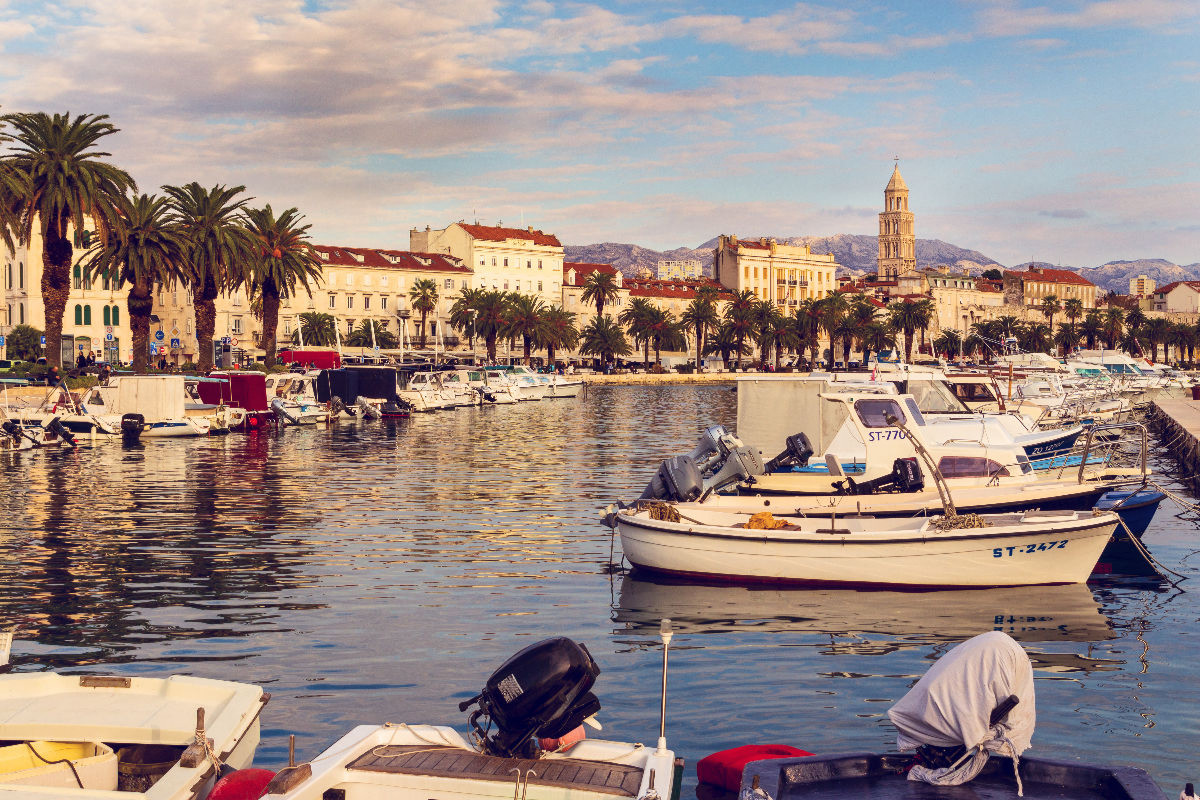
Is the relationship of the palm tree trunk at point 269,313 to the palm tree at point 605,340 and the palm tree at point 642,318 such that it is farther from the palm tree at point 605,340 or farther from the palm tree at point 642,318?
the palm tree at point 642,318

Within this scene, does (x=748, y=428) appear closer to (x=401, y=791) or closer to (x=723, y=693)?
(x=723, y=693)

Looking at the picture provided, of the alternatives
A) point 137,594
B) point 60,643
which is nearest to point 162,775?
point 60,643

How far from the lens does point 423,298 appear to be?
5709 inches

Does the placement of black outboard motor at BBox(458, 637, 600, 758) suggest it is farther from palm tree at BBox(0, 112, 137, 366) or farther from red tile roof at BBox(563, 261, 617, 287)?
red tile roof at BBox(563, 261, 617, 287)

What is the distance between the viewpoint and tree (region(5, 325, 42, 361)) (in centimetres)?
9100

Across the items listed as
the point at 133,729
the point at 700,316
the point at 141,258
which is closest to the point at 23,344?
the point at 141,258

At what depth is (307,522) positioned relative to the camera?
90.0 ft

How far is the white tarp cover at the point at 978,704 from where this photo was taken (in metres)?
8.76

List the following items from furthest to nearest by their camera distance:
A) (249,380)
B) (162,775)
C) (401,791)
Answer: (249,380)
(162,775)
(401,791)

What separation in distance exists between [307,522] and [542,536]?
19.0 feet

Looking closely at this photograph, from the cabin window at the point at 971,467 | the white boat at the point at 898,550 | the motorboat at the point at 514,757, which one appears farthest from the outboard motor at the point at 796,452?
the motorboat at the point at 514,757

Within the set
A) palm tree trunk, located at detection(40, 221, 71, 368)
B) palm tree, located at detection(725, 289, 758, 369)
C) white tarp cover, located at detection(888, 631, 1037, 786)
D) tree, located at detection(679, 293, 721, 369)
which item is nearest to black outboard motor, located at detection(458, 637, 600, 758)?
white tarp cover, located at detection(888, 631, 1037, 786)

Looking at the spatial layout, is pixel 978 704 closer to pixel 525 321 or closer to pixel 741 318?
pixel 525 321

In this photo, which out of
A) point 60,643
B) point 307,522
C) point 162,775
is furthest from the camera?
point 307,522
